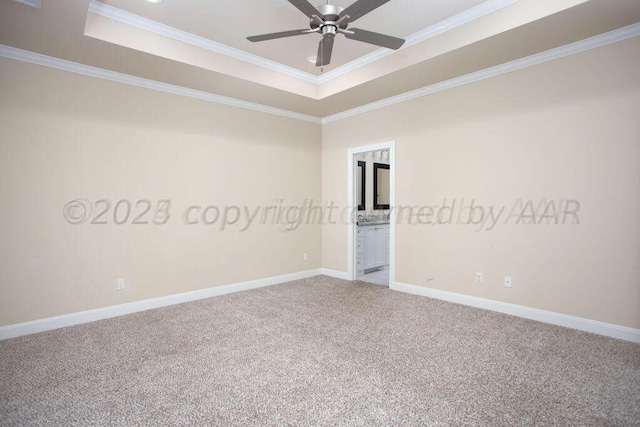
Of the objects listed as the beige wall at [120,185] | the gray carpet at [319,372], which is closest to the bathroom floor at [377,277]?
the beige wall at [120,185]

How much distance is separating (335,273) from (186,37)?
3.96 m

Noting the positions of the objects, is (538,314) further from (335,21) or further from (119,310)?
(119,310)

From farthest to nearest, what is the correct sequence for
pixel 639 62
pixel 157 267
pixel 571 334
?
pixel 157 267 → pixel 571 334 → pixel 639 62

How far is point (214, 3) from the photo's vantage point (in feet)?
9.62

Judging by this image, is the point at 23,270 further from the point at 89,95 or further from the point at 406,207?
the point at 406,207

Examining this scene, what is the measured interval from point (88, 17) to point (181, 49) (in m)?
0.81

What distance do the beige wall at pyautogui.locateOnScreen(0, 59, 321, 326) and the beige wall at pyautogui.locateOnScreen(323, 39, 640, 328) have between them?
2.18m

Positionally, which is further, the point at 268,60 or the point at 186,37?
the point at 268,60

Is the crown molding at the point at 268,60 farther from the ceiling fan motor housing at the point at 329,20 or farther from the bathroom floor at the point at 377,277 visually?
the bathroom floor at the point at 377,277

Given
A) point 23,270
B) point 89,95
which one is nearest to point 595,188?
point 89,95

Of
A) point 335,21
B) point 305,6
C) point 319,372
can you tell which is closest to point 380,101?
point 335,21

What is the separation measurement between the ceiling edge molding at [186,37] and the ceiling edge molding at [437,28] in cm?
70

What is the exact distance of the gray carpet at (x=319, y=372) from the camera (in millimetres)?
1928

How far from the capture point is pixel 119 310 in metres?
3.67
